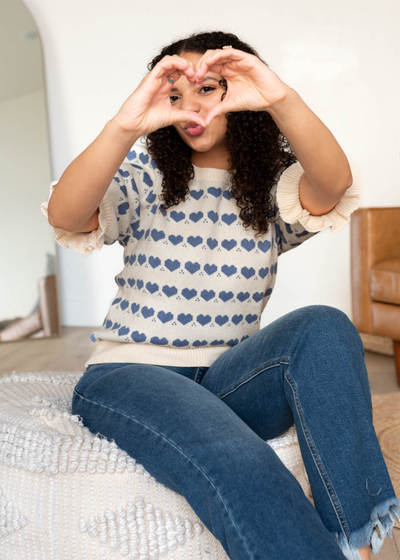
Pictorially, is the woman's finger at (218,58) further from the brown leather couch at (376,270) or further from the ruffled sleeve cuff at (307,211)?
the brown leather couch at (376,270)

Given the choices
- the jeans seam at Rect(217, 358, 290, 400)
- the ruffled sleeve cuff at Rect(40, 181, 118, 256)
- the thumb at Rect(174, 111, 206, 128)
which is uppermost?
the thumb at Rect(174, 111, 206, 128)

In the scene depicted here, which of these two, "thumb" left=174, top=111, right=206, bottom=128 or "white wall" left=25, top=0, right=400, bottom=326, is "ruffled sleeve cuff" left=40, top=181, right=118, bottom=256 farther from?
"white wall" left=25, top=0, right=400, bottom=326

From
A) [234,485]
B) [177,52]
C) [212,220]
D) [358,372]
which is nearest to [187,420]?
[234,485]

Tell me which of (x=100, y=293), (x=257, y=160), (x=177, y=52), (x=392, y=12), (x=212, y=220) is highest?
(x=392, y=12)

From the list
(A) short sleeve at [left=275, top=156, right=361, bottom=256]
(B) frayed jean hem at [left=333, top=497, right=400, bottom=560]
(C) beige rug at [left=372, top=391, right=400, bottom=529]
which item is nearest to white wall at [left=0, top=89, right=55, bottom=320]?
(C) beige rug at [left=372, top=391, right=400, bottom=529]

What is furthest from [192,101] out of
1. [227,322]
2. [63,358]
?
[63,358]

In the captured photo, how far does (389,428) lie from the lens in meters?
1.61

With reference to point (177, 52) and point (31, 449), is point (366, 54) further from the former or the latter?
point (31, 449)

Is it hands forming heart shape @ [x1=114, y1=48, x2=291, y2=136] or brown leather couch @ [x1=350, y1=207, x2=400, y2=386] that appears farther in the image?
brown leather couch @ [x1=350, y1=207, x2=400, y2=386]

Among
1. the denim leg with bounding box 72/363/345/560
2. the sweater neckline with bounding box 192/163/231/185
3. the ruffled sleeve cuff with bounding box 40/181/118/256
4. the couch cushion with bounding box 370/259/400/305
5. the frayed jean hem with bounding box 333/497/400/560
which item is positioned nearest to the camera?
the denim leg with bounding box 72/363/345/560

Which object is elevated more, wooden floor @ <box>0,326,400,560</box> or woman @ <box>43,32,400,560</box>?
woman @ <box>43,32,400,560</box>

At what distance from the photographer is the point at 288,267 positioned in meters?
3.18

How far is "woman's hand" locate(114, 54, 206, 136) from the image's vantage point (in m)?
0.77

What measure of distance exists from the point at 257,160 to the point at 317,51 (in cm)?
219
